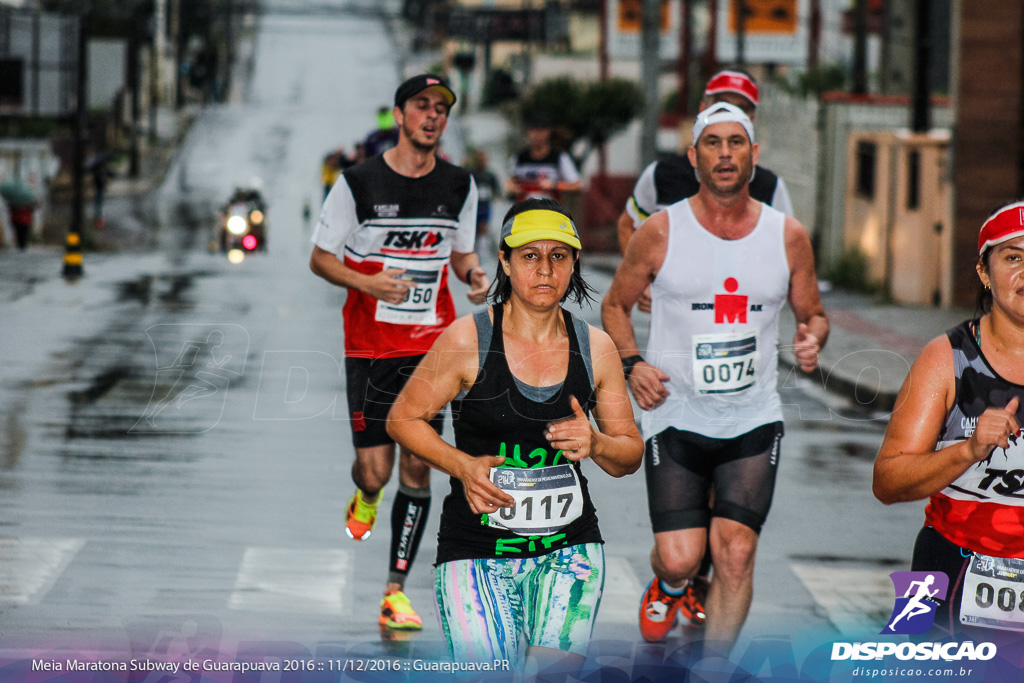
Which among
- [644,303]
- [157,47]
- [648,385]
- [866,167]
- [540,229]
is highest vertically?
[157,47]

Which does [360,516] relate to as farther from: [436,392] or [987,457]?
[987,457]

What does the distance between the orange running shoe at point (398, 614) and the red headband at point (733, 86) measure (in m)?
2.77

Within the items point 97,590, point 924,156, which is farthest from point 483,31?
point 97,590

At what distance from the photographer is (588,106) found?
155ft

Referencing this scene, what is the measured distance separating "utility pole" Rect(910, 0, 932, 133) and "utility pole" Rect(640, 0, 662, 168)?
7.22 m

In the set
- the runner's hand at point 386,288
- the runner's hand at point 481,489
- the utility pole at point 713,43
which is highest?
the utility pole at point 713,43

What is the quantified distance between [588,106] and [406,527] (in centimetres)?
4093

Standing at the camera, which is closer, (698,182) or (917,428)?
(917,428)

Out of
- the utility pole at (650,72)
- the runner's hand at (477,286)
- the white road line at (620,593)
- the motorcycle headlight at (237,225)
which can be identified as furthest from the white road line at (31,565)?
the utility pole at (650,72)

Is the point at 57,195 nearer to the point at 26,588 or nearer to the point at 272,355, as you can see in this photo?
the point at 272,355

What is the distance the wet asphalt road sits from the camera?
280 inches

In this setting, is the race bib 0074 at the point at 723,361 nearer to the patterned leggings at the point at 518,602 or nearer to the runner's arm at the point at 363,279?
the runner's arm at the point at 363,279

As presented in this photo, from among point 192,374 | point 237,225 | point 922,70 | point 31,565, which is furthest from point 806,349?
point 237,225

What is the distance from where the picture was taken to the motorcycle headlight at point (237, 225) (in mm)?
29312
